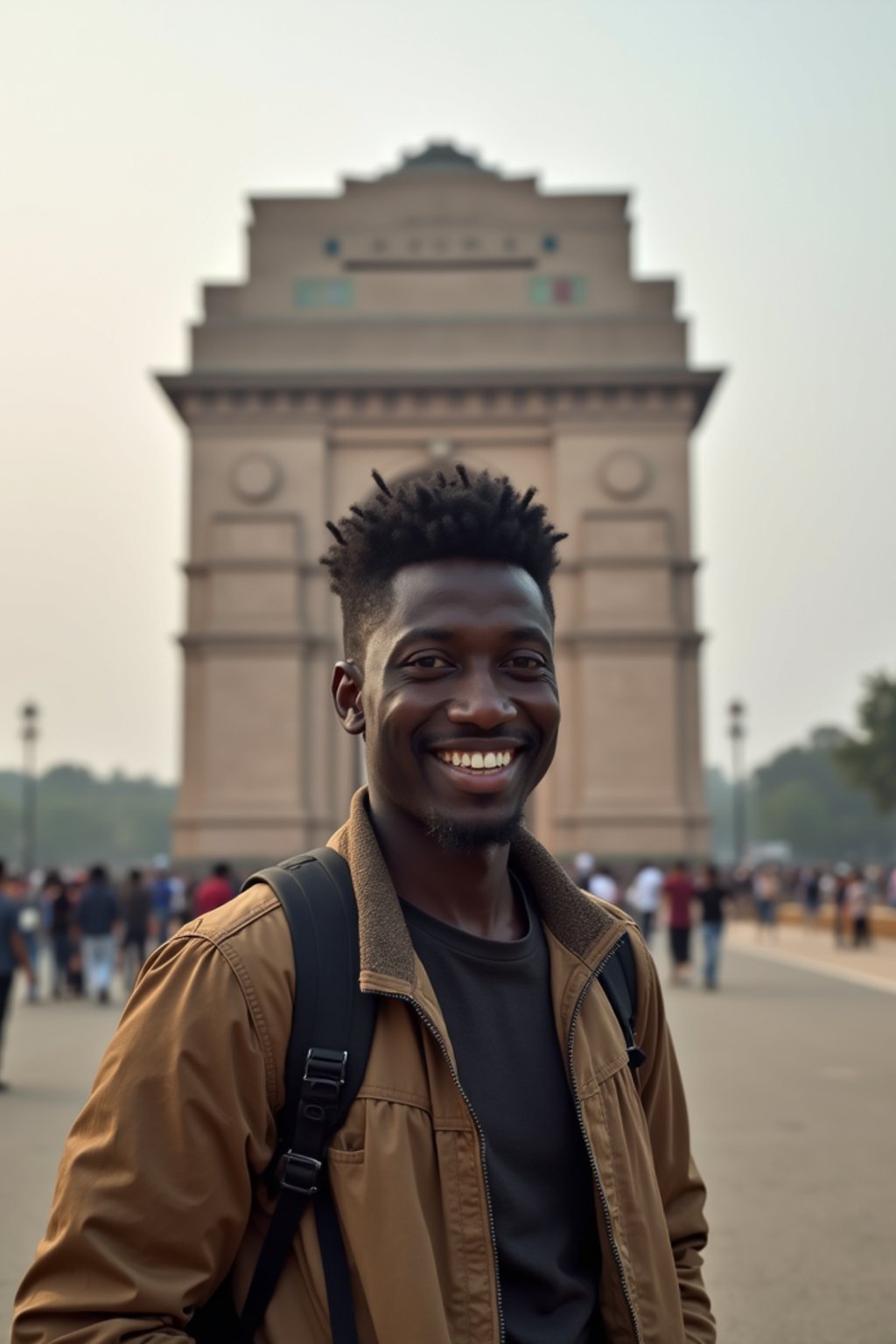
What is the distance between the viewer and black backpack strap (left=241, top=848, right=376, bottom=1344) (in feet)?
7.20

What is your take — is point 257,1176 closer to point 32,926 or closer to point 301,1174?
point 301,1174

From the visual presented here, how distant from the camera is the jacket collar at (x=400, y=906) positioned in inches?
91.4

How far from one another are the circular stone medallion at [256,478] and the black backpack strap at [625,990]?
3490 cm

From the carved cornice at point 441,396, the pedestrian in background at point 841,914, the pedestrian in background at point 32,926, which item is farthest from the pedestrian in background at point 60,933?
the carved cornice at point 441,396

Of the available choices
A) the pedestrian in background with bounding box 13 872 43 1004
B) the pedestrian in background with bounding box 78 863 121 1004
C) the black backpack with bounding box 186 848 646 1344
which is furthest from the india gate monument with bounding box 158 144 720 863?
the black backpack with bounding box 186 848 646 1344

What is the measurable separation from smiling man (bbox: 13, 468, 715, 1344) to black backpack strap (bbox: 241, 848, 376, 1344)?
2 cm

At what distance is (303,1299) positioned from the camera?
2.23 m

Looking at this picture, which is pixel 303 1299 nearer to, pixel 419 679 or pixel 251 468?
pixel 419 679

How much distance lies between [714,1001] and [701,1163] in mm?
9944

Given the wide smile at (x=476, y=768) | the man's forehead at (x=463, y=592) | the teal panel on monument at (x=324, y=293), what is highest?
the teal panel on monument at (x=324, y=293)

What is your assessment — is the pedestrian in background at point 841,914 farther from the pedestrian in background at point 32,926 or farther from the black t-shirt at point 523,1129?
the black t-shirt at point 523,1129

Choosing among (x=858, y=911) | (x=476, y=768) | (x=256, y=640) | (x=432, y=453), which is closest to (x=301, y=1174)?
(x=476, y=768)

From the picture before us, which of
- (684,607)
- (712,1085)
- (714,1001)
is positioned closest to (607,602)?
(684,607)

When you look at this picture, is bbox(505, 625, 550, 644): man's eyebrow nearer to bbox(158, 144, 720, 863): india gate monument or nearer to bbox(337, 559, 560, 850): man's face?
bbox(337, 559, 560, 850): man's face
